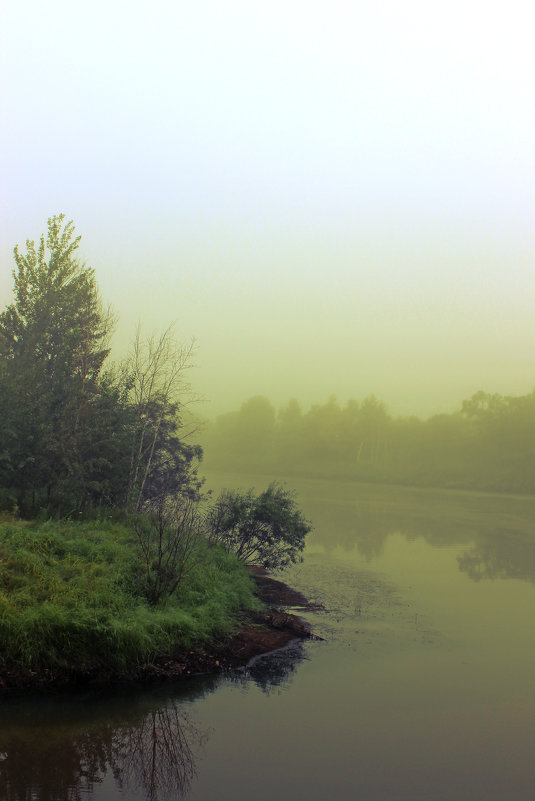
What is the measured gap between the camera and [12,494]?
15.6 metres

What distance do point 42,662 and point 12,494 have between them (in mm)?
7750

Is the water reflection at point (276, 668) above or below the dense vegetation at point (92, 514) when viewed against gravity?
below

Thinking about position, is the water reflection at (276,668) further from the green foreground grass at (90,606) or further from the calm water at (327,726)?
the green foreground grass at (90,606)

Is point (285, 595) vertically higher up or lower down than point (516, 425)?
lower down

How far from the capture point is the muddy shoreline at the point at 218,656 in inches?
340

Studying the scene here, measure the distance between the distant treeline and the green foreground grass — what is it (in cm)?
6833

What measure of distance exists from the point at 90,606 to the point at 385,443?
90.5 meters

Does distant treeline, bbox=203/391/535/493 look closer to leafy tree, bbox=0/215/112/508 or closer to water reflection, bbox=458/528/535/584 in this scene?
water reflection, bbox=458/528/535/584

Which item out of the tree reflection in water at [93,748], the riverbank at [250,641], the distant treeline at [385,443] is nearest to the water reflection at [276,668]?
the riverbank at [250,641]

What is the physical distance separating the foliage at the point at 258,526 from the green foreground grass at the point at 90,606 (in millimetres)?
3536

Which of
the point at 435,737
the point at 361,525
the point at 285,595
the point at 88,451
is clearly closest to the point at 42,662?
the point at 435,737

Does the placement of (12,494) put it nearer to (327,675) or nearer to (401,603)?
(327,675)

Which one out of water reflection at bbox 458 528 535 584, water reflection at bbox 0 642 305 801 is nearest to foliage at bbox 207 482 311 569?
water reflection at bbox 458 528 535 584

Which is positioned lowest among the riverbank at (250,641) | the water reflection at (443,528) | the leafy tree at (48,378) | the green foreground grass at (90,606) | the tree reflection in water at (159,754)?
the water reflection at (443,528)
